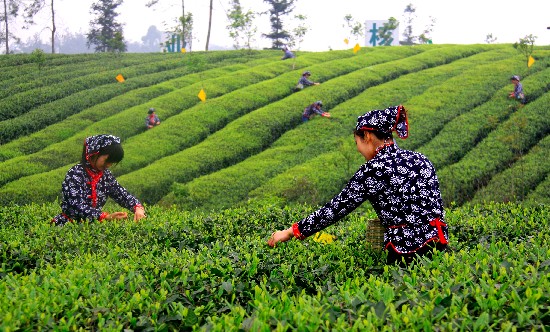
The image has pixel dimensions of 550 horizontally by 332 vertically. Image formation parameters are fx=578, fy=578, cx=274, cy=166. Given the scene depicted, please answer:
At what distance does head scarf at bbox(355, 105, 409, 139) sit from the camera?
14.4ft

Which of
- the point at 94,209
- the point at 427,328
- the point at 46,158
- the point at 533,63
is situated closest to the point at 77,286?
the point at 427,328

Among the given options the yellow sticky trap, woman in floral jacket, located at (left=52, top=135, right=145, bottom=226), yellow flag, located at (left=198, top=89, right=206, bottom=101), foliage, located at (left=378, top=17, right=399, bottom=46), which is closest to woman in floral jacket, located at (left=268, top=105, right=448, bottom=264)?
the yellow sticky trap

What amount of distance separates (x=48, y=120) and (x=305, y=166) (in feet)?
37.3

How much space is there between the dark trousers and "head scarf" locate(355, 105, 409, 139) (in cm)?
89

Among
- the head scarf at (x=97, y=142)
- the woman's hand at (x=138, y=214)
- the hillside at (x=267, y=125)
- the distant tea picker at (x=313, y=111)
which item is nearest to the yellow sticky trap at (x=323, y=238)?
the woman's hand at (x=138, y=214)

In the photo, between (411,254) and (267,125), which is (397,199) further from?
(267,125)

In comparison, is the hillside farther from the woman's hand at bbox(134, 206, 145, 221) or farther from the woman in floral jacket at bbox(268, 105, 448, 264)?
the woman in floral jacket at bbox(268, 105, 448, 264)

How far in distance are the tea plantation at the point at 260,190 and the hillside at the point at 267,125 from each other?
0.24 ft

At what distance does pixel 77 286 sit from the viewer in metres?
3.71

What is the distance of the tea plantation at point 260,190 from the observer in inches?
126

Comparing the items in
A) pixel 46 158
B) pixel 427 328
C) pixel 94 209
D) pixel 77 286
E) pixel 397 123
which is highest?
pixel 397 123

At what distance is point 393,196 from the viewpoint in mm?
4383

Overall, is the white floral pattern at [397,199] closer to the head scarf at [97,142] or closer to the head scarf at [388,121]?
the head scarf at [388,121]

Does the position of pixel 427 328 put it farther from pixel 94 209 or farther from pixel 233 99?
pixel 233 99
